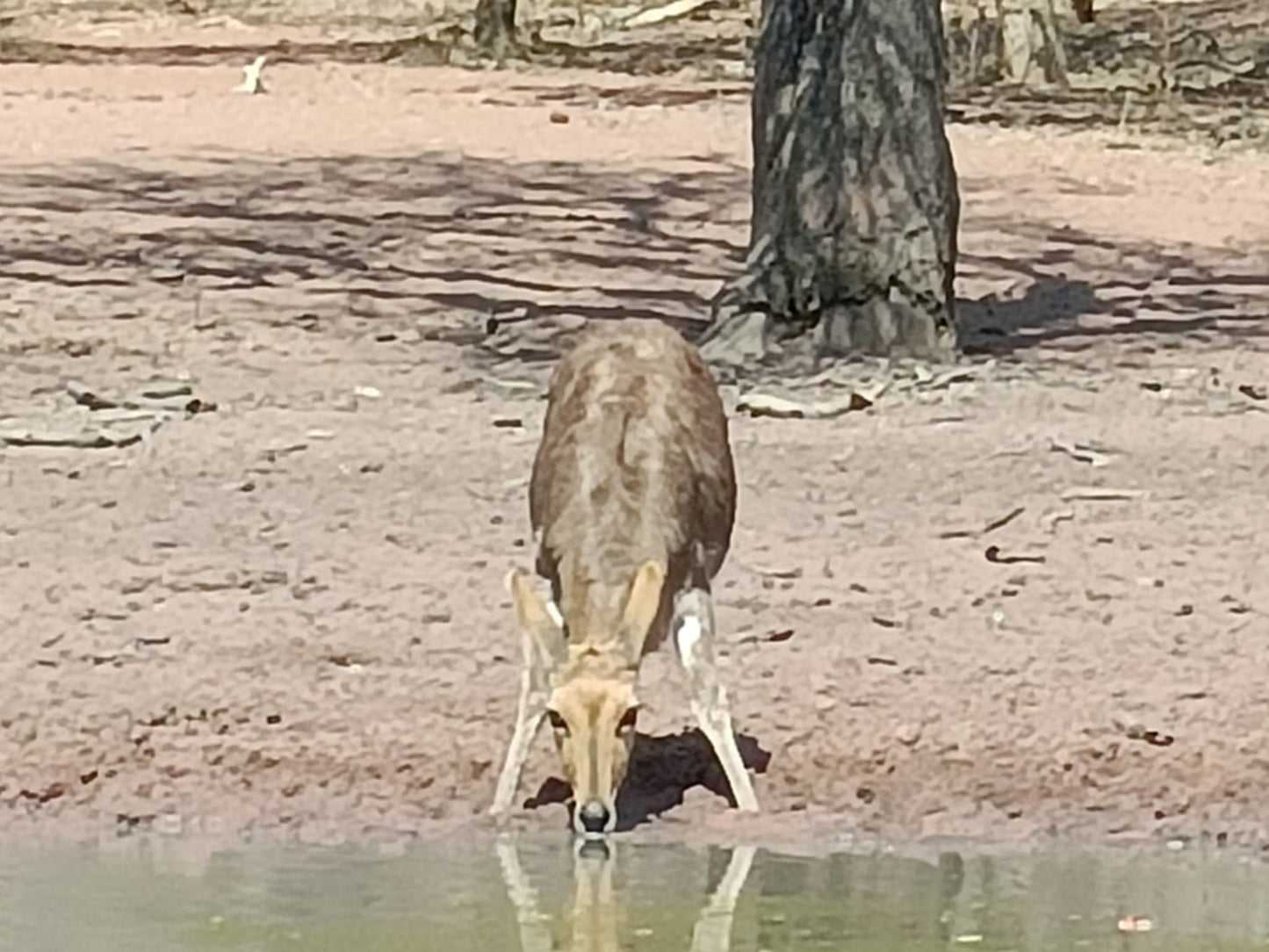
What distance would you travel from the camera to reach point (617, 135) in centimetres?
2428

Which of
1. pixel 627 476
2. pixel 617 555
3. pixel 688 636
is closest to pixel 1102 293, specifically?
pixel 627 476

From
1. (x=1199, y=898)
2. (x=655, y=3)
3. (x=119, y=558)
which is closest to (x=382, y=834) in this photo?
(x=1199, y=898)

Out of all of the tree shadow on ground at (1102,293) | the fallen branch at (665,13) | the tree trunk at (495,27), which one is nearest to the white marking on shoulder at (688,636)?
the tree shadow on ground at (1102,293)

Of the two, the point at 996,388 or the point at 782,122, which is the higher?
the point at 782,122

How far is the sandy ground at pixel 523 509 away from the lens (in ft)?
27.8

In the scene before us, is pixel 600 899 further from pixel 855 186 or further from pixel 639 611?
pixel 855 186

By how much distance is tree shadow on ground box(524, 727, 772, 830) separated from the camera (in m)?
8.05

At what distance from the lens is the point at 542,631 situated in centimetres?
755

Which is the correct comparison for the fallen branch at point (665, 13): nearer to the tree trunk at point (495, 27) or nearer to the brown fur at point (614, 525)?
the tree trunk at point (495, 27)

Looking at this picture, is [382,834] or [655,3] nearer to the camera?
Result: [382,834]

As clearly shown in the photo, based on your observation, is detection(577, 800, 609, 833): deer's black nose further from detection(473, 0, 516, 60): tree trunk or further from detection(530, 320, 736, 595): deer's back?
detection(473, 0, 516, 60): tree trunk

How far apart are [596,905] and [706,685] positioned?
2.99 ft

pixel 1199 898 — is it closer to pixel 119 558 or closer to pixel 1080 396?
pixel 119 558

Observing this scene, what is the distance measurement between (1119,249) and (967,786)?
434 inches
